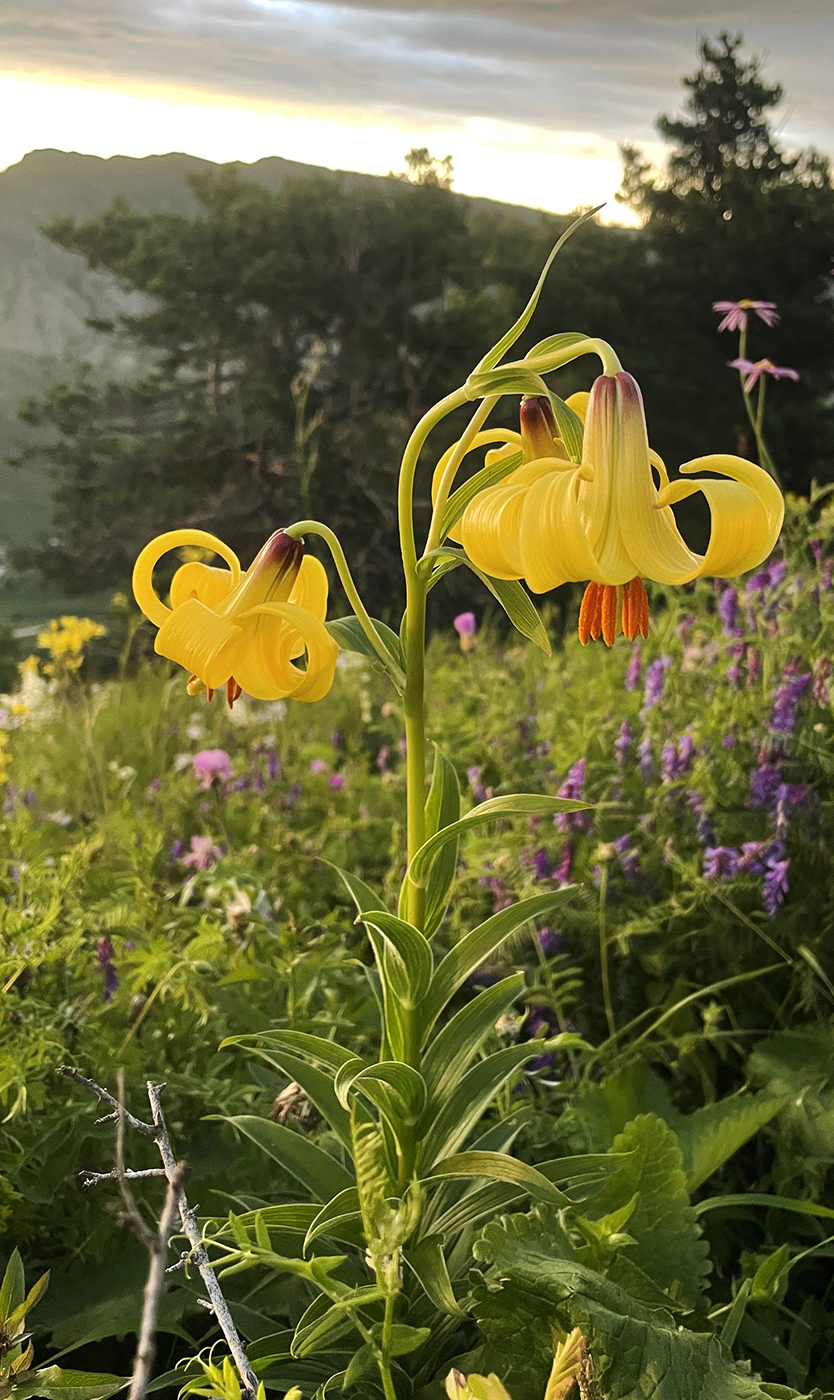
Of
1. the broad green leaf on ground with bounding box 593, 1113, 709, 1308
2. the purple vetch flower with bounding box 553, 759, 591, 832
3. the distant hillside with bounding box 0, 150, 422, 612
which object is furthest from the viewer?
the distant hillside with bounding box 0, 150, 422, 612

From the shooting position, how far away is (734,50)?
12773 millimetres

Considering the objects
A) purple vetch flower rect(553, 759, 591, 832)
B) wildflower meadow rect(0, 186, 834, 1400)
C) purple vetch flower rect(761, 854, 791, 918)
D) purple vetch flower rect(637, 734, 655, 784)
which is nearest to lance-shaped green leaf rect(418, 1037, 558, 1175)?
wildflower meadow rect(0, 186, 834, 1400)

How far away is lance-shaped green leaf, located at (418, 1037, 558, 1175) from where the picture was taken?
100 centimetres

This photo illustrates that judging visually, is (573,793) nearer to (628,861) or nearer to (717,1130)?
(628,861)

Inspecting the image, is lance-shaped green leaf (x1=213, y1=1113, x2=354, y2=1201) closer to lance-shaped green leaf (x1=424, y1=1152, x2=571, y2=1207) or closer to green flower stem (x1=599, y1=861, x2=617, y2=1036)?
lance-shaped green leaf (x1=424, y1=1152, x2=571, y2=1207)

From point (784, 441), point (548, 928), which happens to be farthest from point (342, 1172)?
point (784, 441)

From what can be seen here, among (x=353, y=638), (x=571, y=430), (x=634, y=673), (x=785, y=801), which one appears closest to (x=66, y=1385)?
(x=353, y=638)

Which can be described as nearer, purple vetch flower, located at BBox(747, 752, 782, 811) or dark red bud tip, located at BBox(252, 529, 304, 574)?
dark red bud tip, located at BBox(252, 529, 304, 574)

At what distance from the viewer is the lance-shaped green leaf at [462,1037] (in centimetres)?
100

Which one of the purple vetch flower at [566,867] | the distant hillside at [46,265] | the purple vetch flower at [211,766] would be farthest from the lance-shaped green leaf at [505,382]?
the distant hillside at [46,265]

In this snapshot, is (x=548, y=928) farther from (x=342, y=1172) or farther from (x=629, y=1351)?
(x=629, y=1351)

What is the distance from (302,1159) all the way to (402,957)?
27cm

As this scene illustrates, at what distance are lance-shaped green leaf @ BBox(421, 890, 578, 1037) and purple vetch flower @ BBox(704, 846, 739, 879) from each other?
2.42 feet

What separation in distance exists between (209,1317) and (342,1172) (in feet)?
1.08
